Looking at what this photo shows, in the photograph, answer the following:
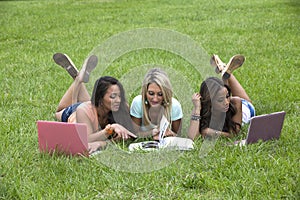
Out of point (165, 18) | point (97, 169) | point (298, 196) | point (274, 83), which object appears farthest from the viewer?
point (165, 18)

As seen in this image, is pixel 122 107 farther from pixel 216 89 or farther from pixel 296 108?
pixel 296 108

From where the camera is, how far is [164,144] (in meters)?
4.09

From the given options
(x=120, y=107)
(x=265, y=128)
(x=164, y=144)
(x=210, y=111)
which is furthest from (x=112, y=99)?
(x=265, y=128)

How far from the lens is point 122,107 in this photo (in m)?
4.39

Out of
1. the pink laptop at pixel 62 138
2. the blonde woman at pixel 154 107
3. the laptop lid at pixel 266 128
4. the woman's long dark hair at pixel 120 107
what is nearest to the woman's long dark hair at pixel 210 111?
the blonde woman at pixel 154 107

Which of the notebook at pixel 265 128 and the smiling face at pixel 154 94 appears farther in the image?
the smiling face at pixel 154 94

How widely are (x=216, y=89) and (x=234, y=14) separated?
7508 mm

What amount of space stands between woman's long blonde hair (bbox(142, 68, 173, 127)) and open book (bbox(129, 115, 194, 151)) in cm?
15

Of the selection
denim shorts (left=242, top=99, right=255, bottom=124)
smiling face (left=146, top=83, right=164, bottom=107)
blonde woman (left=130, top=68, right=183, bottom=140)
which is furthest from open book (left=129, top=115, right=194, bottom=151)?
denim shorts (left=242, top=99, right=255, bottom=124)

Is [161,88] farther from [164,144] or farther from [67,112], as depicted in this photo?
[67,112]

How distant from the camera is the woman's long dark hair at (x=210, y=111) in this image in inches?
171

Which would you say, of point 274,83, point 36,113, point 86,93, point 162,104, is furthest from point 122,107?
point 274,83

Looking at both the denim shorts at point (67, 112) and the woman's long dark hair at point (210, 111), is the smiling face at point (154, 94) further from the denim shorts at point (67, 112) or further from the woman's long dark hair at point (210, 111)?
the denim shorts at point (67, 112)

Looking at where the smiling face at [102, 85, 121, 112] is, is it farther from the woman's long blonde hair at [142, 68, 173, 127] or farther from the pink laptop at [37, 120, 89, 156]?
the pink laptop at [37, 120, 89, 156]
